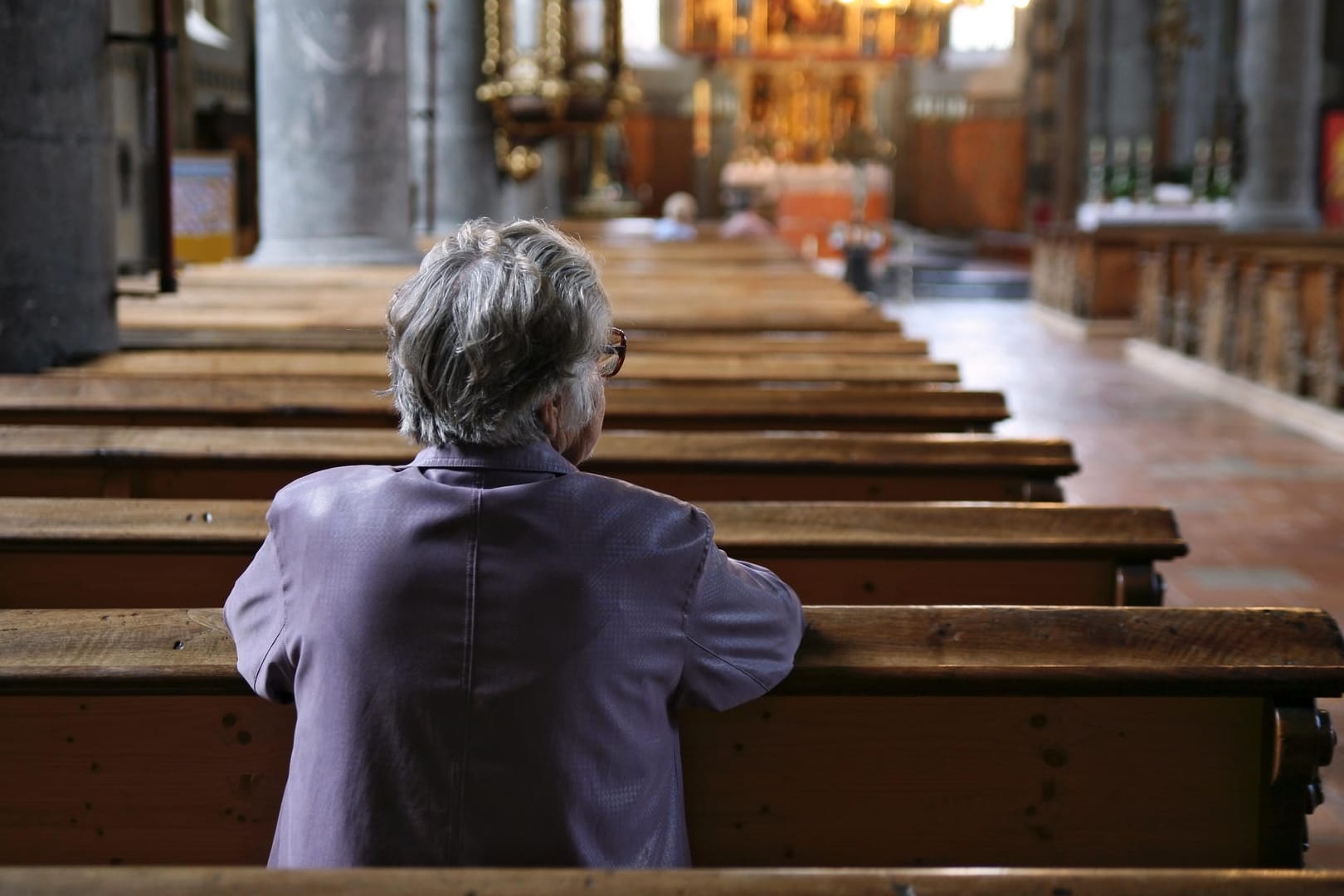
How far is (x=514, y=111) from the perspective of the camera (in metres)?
10.1

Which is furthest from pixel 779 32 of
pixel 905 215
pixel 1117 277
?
pixel 1117 277

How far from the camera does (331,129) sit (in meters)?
7.55

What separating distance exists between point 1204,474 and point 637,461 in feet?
16.5

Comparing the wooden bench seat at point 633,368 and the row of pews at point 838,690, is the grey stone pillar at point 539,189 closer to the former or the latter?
the wooden bench seat at point 633,368

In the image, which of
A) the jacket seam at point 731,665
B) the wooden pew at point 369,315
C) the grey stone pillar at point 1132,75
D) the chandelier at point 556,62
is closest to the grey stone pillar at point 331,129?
the wooden pew at point 369,315

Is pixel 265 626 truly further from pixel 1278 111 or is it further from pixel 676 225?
pixel 1278 111

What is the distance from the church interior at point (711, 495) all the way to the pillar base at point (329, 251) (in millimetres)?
35

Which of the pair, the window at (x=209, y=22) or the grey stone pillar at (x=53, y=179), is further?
the window at (x=209, y=22)

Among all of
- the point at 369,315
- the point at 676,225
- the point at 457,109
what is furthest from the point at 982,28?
the point at 369,315

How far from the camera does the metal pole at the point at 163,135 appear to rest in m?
4.21

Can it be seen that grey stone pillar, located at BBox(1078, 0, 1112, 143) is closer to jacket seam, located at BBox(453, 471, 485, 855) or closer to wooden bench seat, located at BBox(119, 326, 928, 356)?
wooden bench seat, located at BBox(119, 326, 928, 356)

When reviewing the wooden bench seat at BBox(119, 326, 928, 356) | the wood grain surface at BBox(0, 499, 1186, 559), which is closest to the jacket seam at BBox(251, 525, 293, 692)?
the wood grain surface at BBox(0, 499, 1186, 559)

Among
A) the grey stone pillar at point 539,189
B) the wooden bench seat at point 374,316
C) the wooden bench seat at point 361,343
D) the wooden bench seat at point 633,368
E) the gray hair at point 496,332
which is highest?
the grey stone pillar at point 539,189

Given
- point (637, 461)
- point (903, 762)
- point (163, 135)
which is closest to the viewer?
point (903, 762)
